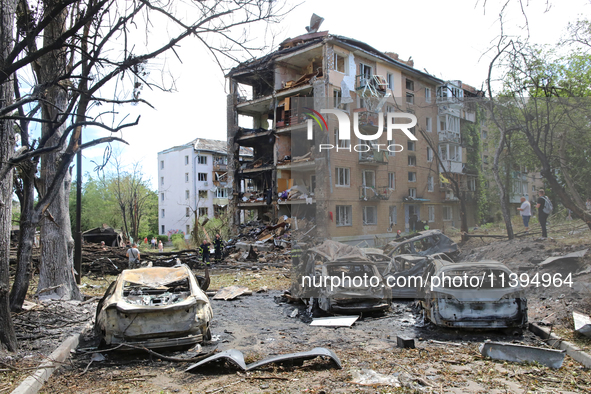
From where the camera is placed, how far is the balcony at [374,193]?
398 inches

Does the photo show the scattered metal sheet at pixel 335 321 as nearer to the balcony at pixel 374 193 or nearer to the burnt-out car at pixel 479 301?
the burnt-out car at pixel 479 301

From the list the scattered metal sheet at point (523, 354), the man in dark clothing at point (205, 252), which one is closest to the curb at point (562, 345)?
the scattered metal sheet at point (523, 354)

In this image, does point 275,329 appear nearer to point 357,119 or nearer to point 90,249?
point 357,119

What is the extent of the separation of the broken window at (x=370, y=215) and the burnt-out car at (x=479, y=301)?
91.9 inches

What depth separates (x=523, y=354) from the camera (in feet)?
19.7

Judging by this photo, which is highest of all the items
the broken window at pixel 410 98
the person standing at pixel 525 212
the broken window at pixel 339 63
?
the broken window at pixel 339 63

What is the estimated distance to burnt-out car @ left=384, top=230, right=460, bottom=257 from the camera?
983 centimetres

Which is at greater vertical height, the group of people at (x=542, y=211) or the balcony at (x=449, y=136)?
the balcony at (x=449, y=136)

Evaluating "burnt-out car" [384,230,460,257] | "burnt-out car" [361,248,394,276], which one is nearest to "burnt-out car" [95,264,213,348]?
"burnt-out car" [361,248,394,276]

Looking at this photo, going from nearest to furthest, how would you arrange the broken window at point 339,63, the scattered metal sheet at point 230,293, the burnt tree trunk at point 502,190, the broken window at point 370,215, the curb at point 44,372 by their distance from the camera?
1. the curb at point 44,372
2. the burnt tree trunk at point 502,190
3. the broken window at point 370,215
4. the scattered metal sheet at point 230,293
5. the broken window at point 339,63

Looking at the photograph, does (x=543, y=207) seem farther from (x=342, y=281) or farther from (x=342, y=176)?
(x=342, y=281)

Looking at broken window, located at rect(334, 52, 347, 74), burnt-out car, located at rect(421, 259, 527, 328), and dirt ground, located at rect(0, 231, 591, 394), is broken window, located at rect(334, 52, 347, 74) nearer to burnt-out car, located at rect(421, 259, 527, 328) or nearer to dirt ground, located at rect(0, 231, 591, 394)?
dirt ground, located at rect(0, 231, 591, 394)

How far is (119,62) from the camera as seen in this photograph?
21.6ft

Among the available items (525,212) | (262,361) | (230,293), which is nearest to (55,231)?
(230,293)
